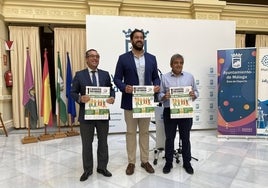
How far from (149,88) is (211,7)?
4.37m

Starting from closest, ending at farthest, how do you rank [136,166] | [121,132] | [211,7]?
[136,166] < [121,132] < [211,7]

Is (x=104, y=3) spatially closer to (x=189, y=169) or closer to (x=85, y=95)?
(x=85, y=95)

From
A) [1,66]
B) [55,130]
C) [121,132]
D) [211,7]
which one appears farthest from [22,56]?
[211,7]

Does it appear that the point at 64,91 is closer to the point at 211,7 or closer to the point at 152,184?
the point at 152,184

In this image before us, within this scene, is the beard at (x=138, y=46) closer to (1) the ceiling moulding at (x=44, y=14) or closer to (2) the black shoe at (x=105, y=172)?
(2) the black shoe at (x=105, y=172)

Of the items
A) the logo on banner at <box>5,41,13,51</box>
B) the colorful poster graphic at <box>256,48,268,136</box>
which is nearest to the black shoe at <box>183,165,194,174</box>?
the colorful poster graphic at <box>256,48,268,136</box>

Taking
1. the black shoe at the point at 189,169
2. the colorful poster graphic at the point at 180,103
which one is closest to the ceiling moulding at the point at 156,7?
the colorful poster graphic at the point at 180,103

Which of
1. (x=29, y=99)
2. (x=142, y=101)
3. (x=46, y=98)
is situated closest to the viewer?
(x=142, y=101)

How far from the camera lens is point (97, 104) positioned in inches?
101

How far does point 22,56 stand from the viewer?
213 inches

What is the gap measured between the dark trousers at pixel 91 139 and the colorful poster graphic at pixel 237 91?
2698 mm

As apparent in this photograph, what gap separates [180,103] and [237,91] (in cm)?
219

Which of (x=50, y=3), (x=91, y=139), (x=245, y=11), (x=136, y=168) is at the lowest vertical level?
(x=136, y=168)

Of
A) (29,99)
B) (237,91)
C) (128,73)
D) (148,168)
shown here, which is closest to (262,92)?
(237,91)
